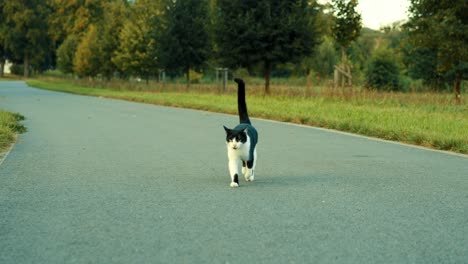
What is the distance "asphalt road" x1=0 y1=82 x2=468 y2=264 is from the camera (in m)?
5.21

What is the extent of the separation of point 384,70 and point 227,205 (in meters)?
49.3

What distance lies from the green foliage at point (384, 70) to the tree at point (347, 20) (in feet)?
76.5

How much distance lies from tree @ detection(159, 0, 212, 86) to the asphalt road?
103ft

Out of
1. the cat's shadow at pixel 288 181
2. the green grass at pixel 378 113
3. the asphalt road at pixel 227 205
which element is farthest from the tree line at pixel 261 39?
the cat's shadow at pixel 288 181

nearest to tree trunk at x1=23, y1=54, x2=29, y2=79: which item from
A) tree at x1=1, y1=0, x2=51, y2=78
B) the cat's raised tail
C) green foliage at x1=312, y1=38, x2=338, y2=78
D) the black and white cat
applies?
tree at x1=1, y1=0, x2=51, y2=78

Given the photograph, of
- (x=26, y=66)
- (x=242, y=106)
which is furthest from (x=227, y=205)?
(x=26, y=66)

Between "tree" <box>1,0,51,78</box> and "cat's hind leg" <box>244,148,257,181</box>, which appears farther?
"tree" <box>1,0,51,78</box>

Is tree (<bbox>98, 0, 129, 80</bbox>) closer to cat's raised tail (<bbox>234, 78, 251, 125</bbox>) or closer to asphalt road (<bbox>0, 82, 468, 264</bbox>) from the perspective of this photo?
asphalt road (<bbox>0, 82, 468, 264</bbox>)

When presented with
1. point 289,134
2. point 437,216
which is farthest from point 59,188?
point 289,134

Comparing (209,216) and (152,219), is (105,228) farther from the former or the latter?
(209,216)

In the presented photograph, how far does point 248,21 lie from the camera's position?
116 ft

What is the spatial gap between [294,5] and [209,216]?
30.8 m

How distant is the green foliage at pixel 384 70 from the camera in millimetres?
54562

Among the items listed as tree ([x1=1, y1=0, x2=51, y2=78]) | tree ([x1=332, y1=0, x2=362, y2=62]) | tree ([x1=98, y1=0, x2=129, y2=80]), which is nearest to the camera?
tree ([x1=332, y1=0, x2=362, y2=62])
